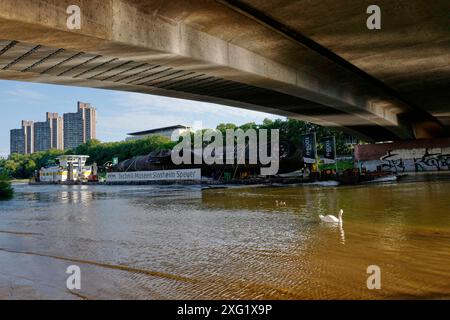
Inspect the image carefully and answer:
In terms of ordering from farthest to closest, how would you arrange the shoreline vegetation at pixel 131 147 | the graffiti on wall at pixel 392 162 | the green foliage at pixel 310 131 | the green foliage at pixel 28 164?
the green foliage at pixel 28 164, the shoreline vegetation at pixel 131 147, the green foliage at pixel 310 131, the graffiti on wall at pixel 392 162

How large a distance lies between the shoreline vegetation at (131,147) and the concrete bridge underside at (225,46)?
78.1 ft

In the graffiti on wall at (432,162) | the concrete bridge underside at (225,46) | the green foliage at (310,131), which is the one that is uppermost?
the green foliage at (310,131)

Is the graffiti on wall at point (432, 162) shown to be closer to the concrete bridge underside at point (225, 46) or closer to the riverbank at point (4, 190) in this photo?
the concrete bridge underside at point (225, 46)

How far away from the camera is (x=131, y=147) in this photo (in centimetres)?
12088

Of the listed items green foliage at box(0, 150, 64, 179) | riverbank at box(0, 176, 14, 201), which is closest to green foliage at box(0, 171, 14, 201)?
riverbank at box(0, 176, 14, 201)

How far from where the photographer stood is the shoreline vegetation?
81.9 m

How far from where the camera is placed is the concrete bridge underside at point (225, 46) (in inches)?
386

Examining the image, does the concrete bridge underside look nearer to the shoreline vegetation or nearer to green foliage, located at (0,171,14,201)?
green foliage, located at (0,171,14,201)

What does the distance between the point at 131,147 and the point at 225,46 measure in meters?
111

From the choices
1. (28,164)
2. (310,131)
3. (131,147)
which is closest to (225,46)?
(310,131)

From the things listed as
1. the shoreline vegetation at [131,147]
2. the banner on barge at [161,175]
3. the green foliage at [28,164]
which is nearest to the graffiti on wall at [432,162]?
the shoreline vegetation at [131,147]

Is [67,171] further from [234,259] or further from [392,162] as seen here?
[234,259]
